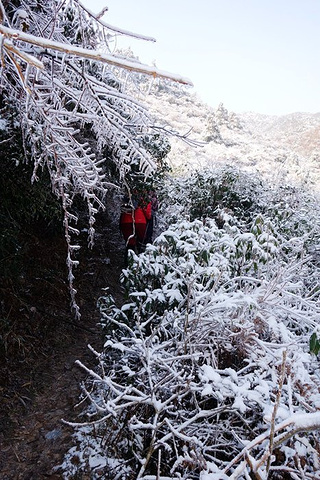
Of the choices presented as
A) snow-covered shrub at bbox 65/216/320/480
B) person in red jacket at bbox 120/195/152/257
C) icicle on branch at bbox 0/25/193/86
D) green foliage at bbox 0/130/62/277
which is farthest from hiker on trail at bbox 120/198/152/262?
icicle on branch at bbox 0/25/193/86

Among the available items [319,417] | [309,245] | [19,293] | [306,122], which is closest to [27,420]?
[19,293]

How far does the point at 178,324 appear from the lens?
108 inches

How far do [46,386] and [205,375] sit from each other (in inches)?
83.8

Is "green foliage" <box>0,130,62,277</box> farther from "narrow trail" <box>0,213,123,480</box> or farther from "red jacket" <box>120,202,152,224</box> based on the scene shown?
"red jacket" <box>120,202,152,224</box>

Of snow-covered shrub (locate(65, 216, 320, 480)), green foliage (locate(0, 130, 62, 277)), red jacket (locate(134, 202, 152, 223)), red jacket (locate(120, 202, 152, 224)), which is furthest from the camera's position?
red jacket (locate(134, 202, 152, 223))

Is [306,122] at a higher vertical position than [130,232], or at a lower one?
higher

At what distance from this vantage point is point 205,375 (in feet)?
6.81

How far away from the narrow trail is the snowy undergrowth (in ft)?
0.84

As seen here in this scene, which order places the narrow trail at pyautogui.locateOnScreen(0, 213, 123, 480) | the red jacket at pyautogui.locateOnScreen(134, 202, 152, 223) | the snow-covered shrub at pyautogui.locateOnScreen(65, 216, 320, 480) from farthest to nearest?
the red jacket at pyautogui.locateOnScreen(134, 202, 152, 223) → the narrow trail at pyautogui.locateOnScreen(0, 213, 123, 480) → the snow-covered shrub at pyautogui.locateOnScreen(65, 216, 320, 480)

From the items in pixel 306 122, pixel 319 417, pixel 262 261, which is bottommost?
pixel 262 261

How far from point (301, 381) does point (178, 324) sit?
103 centimetres

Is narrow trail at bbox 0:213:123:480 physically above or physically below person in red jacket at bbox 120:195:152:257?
below

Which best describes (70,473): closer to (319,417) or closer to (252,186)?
(319,417)

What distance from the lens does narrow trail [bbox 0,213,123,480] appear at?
8.57 feet
